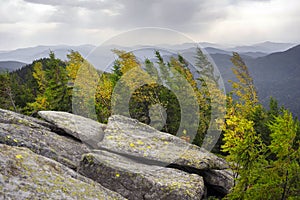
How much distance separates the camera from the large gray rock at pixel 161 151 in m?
13.4

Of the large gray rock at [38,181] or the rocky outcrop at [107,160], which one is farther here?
the rocky outcrop at [107,160]

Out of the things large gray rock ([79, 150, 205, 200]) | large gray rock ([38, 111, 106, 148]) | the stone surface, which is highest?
large gray rock ([38, 111, 106, 148])

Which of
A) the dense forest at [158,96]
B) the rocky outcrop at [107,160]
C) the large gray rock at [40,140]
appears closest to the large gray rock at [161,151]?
the rocky outcrop at [107,160]

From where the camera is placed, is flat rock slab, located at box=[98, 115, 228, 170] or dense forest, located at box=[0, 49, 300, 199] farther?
dense forest, located at box=[0, 49, 300, 199]

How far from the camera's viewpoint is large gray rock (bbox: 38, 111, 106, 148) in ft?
48.4

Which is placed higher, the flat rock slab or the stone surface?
the flat rock slab

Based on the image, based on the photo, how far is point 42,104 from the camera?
38750 millimetres

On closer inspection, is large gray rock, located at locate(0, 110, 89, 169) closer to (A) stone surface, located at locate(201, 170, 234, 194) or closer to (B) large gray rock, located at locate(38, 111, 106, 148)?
(B) large gray rock, located at locate(38, 111, 106, 148)

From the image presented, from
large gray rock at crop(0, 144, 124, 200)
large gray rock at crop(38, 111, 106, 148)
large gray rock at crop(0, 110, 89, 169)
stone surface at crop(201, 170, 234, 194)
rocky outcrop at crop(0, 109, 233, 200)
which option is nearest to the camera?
large gray rock at crop(0, 144, 124, 200)

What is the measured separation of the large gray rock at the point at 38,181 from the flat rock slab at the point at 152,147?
482 cm

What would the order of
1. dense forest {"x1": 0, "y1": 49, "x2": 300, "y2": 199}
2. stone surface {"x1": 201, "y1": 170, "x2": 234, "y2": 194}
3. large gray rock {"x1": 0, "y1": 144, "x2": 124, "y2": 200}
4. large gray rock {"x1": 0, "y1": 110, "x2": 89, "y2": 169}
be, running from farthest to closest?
dense forest {"x1": 0, "y1": 49, "x2": 300, "y2": 199} → stone surface {"x1": 201, "y1": 170, "x2": 234, "y2": 194} → large gray rock {"x1": 0, "y1": 110, "x2": 89, "y2": 169} → large gray rock {"x1": 0, "y1": 144, "x2": 124, "y2": 200}

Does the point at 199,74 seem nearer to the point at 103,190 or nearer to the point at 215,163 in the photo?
the point at 215,163

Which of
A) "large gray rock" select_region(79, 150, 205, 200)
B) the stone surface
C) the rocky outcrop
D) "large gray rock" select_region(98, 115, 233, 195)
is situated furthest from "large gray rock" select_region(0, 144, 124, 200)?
the stone surface

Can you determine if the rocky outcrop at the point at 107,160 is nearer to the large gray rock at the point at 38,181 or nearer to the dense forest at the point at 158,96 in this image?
the large gray rock at the point at 38,181
